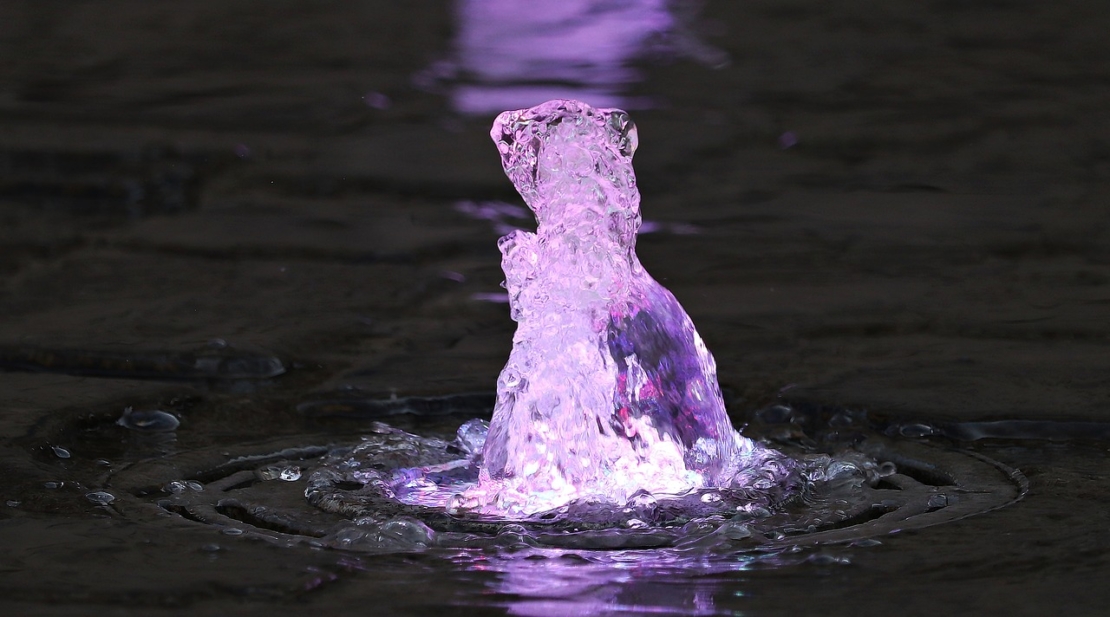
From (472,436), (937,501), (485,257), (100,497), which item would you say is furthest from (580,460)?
(485,257)

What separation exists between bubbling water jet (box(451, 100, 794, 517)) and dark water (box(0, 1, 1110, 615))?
42 centimetres

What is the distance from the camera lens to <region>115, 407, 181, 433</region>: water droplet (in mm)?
3543

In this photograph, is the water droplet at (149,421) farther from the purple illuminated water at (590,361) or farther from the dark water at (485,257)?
the purple illuminated water at (590,361)

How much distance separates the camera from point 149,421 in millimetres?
3588

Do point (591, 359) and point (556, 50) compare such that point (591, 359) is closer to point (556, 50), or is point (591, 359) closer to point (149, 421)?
point (149, 421)

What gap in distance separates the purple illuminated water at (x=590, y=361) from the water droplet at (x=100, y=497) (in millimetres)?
580

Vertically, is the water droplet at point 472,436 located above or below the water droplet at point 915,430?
above

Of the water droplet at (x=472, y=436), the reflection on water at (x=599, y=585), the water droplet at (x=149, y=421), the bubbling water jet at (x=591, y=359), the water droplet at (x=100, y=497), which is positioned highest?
the bubbling water jet at (x=591, y=359)

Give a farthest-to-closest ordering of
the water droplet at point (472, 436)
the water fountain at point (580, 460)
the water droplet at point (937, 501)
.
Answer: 1. the water droplet at point (472, 436)
2. the water droplet at point (937, 501)
3. the water fountain at point (580, 460)

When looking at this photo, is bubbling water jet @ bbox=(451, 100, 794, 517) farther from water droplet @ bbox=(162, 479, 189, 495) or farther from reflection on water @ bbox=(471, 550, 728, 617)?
water droplet @ bbox=(162, 479, 189, 495)

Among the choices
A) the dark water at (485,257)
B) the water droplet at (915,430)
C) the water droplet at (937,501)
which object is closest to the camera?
the dark water at (485,257)

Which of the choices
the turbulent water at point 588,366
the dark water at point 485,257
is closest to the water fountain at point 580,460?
the turbulent water at point 588,366

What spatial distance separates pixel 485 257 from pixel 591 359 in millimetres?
2368

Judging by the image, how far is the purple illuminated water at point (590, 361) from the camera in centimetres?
287
